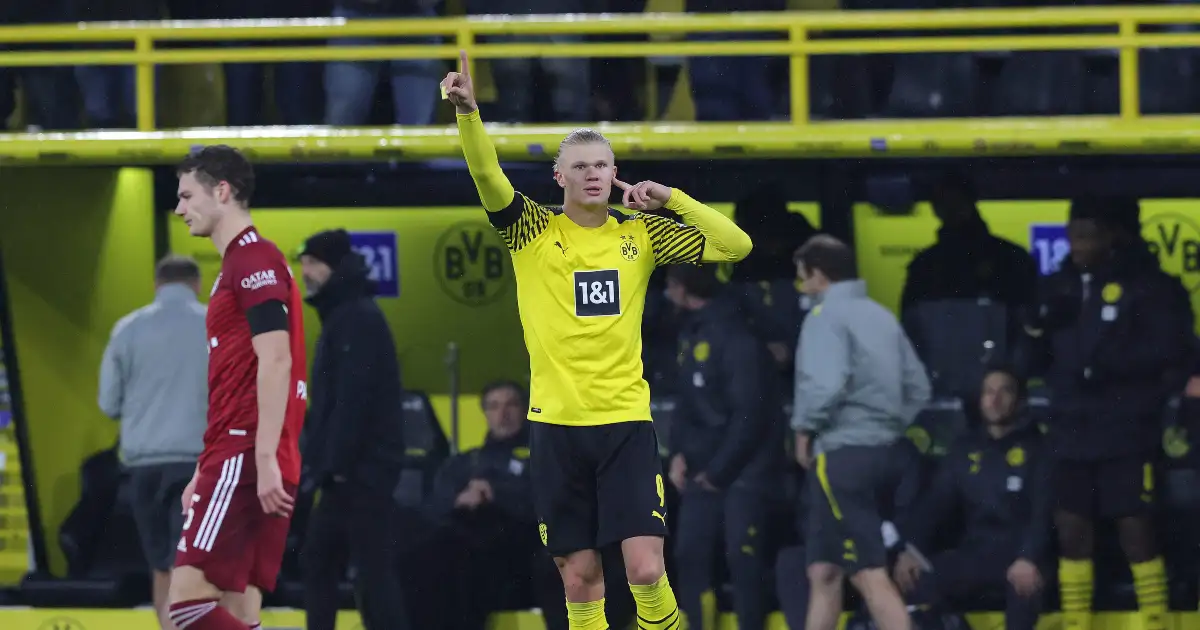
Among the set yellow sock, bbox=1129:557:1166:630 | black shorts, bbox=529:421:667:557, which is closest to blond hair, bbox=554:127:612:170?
black shorts, bbox=529:421:667:557

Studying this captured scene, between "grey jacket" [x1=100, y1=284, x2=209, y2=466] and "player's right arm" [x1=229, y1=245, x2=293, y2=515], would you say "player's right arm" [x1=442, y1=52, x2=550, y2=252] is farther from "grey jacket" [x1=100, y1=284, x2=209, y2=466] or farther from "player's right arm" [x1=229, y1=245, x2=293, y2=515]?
"grey jacket" [x1=100, y1=284, x2=209, y2=466]

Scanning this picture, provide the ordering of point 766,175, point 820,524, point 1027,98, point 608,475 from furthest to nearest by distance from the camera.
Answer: point 1027,98
point 766,175
point 820,524
point 608,475

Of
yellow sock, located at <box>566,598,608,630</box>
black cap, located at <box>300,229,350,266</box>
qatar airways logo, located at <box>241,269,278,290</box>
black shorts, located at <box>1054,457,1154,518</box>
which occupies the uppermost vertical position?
black cap, located at <box>300,229,350,266</box>

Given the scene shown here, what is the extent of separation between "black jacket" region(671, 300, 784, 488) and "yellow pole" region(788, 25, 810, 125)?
2.89 ft

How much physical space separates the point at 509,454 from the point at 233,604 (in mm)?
2467

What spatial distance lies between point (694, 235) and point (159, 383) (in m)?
3.04

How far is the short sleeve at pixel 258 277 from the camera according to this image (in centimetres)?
595

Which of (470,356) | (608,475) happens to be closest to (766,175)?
(470,356)

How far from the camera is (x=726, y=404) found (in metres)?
8.16

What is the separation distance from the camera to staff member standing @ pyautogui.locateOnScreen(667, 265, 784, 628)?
26.7ft

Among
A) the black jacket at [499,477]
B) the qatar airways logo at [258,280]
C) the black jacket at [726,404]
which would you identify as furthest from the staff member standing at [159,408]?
the qatar airways logo at [258,280]

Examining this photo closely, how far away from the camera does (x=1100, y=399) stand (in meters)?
8.12

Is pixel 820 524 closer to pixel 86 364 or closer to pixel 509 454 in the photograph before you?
pixel 509 454

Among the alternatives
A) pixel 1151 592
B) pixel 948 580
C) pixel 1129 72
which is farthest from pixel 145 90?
pixel 1151 592
